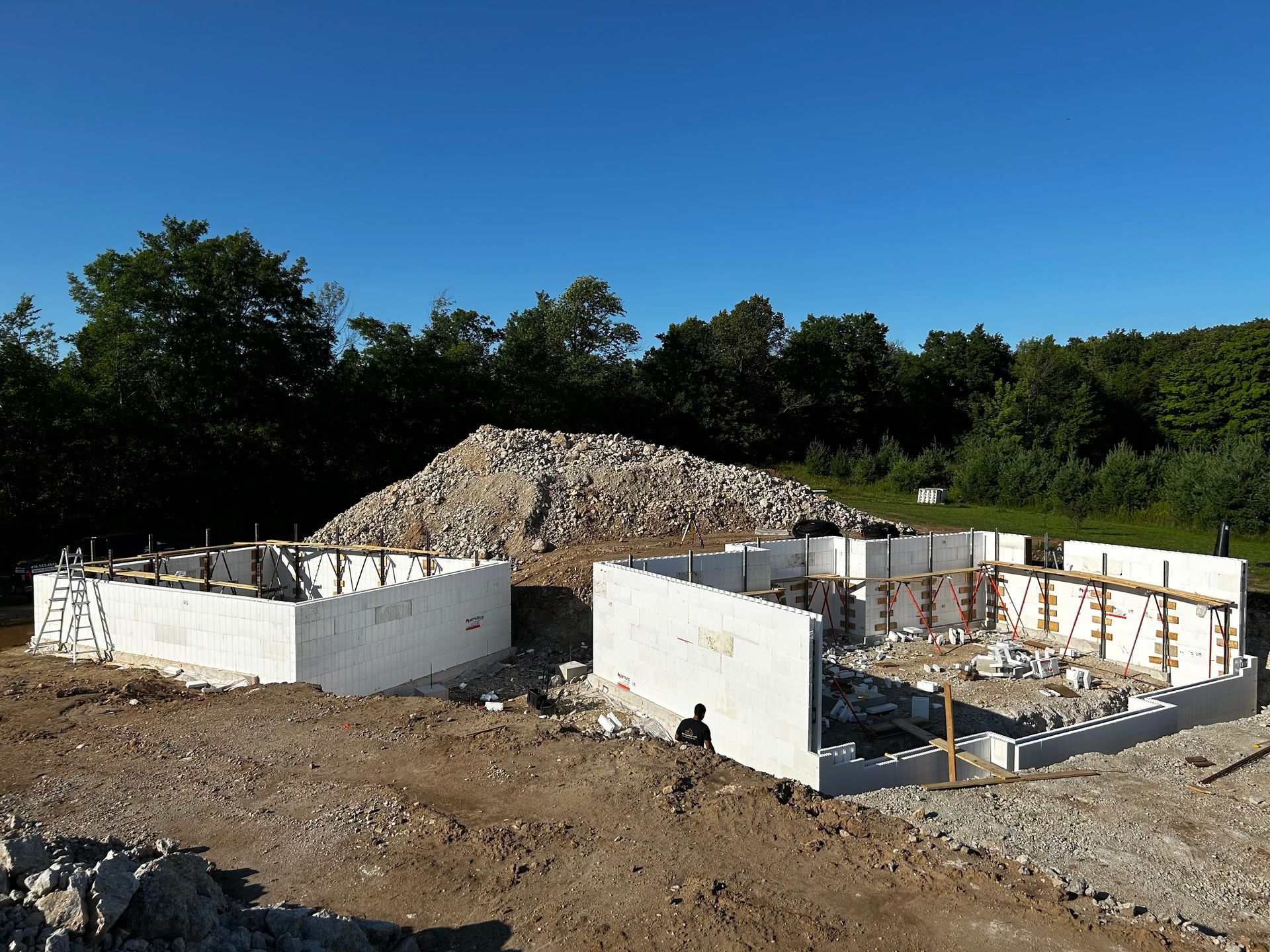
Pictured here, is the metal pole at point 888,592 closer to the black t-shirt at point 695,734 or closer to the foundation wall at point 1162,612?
the foundation wall at point 1162,612

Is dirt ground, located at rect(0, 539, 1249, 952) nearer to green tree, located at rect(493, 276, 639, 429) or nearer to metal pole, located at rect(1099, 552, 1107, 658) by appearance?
metal pole, located at rect(1099, 552, 1107, 658)

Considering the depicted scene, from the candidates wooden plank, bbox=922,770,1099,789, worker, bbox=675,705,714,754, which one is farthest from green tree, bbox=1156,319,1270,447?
worker, bbox=675,705,714,754

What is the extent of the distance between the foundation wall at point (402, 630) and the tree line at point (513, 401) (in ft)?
65.8

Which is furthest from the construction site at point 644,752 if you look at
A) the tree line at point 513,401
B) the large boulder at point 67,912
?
the tree line at point 513,401

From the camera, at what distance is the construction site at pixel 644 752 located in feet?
18.9

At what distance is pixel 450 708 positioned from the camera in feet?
35.1

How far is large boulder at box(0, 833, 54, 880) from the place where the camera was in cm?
465

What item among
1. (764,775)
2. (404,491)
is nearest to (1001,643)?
(764,775)

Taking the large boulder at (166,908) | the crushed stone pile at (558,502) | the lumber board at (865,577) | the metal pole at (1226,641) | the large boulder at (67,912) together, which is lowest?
the metal pole at (1226,641)

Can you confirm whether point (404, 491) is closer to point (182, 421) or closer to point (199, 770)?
point (182, 421)

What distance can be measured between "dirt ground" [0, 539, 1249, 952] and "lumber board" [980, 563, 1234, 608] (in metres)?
7.76

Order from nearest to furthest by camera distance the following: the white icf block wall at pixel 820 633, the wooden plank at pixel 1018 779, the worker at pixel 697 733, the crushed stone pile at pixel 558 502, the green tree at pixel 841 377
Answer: the wooden plank at pixel 1018 779 < the worker at pixel 697 733 < the white icf block wall at pixel 820 633 < the crushed stone pile at pixel 558 502 < the green tree at pixel 841 377

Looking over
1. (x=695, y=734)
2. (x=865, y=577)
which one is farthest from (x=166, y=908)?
(x=865, y=577)

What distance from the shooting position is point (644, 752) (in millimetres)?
8812
